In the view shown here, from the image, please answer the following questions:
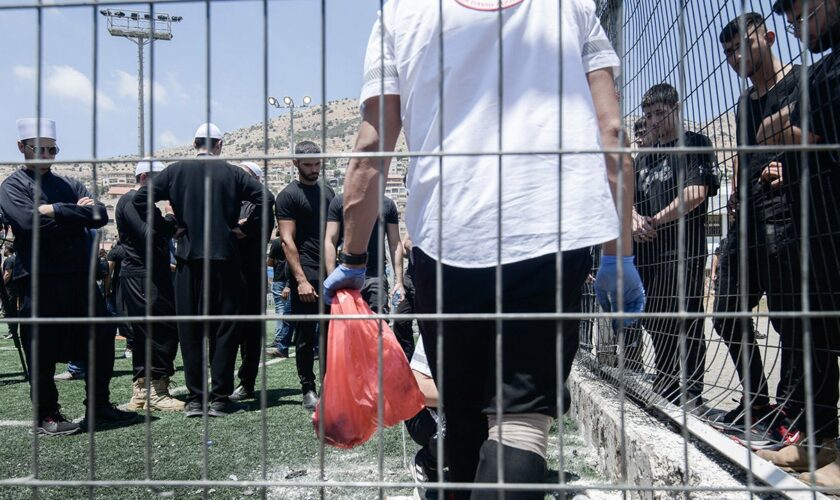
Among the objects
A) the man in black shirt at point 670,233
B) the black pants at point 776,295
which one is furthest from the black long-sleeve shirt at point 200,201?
the black pants at point 776,295

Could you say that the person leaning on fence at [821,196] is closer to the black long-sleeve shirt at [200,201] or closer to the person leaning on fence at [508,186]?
the person leaning on fence at [508,186]

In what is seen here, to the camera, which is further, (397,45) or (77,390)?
(77,390)

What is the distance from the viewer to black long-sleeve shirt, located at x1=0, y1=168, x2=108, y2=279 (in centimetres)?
422

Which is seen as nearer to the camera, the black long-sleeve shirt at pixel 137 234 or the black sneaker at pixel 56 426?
the black sneaker at pixel 56 426

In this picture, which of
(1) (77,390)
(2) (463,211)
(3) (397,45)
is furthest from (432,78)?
(1) (77,390)

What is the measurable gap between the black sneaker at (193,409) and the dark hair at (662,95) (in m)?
3.34

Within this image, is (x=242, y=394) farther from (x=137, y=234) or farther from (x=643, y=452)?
(x=643, y=452)

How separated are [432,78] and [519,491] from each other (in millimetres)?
1042

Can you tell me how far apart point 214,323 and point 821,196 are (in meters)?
3.68

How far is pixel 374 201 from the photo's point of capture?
2068 mm

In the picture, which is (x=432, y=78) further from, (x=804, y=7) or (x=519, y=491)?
(x=519, y=491)

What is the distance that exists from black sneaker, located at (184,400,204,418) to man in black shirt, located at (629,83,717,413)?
2793 millimetres

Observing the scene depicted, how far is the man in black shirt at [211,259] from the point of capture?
480 cm

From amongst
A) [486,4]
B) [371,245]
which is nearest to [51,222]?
[371,245]
